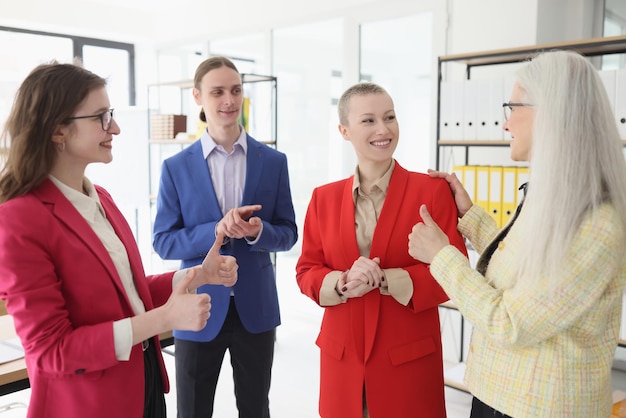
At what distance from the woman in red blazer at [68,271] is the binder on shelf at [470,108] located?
7.86 feet

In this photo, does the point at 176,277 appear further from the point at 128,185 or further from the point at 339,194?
the point at 128,185

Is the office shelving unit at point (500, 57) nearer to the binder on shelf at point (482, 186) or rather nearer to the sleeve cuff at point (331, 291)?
the binder on shelf at point (482, 186)

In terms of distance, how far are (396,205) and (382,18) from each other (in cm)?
324

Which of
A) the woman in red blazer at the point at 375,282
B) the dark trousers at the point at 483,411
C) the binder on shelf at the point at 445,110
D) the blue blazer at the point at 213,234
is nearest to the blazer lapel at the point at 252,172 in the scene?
the blue blazer at the point at 213,234

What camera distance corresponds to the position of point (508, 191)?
10.7 ft

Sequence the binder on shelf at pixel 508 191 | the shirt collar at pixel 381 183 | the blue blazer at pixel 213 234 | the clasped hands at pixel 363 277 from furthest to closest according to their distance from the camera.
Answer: the binder on shelf at pixel 508 191 → the blue blazer at pixel 213 234 → the shirt collar at pixel 381 183 → the clasped hands at pixel 363 277

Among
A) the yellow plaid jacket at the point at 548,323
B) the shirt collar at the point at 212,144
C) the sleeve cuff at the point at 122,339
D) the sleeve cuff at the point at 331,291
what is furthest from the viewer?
the shirt collar at the point at 212,144

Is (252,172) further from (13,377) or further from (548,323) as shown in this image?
(548,323)

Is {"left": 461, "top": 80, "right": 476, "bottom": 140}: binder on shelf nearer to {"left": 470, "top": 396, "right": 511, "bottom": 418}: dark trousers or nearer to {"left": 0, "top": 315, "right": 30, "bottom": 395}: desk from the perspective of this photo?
{"left": 470, "top": 396, "right": 511, "bottom": 418}: dark trousers

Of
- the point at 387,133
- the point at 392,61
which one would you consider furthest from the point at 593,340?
the point at 392,61

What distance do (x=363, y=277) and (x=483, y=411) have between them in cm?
46

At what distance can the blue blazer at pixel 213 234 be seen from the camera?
2191mm

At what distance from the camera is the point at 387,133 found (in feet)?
5.90

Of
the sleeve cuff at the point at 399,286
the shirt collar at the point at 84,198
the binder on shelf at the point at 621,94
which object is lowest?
the sleeve cuff at the point at 399,286
